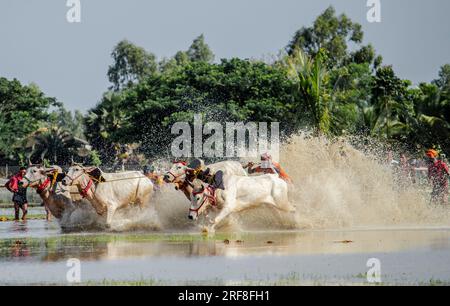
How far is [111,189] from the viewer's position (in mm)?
23922

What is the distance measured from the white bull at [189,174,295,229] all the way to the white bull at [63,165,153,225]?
6.67ft

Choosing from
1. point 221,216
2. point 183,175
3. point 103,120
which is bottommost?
point 221,216

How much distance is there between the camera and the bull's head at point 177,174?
22.1 m

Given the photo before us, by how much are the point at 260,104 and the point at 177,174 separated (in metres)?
36.8

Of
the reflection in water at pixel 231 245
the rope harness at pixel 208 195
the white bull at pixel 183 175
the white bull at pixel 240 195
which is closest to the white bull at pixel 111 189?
the reflection in water at pixel 231 245

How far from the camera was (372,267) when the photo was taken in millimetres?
14656

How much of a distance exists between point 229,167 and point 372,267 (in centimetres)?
893

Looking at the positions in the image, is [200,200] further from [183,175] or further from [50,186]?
[50,186]

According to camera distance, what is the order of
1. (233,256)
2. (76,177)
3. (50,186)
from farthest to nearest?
1. (50,186)
2. (76,177)
3. (233,256)

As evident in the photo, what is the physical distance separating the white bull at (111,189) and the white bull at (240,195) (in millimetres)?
2032

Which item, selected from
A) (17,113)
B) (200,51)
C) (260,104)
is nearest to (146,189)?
(260,104)

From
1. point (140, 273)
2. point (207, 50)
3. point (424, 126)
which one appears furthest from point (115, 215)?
point (207, 50)
